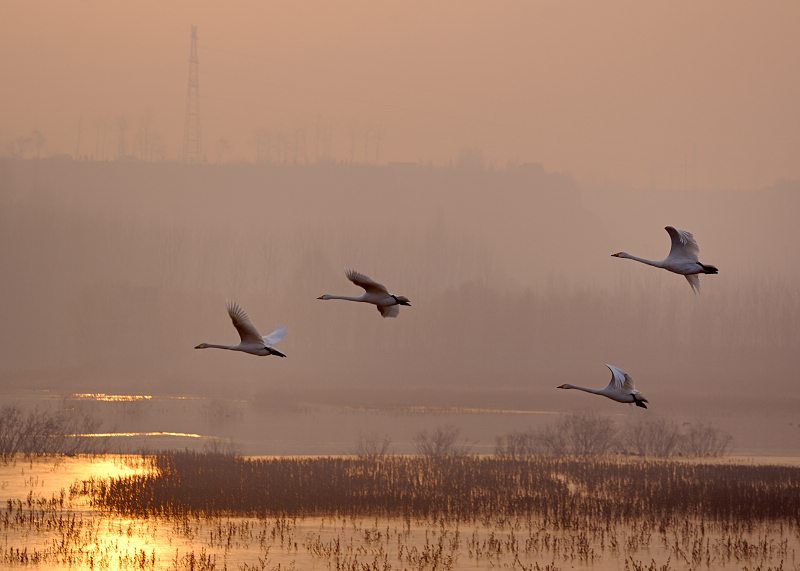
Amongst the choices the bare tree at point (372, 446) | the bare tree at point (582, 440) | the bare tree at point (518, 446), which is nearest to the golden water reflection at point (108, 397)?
the bare tree at point (372, 446)

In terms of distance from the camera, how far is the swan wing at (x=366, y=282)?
84.3ft

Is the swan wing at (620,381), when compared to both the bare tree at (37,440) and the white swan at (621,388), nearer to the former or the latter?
the white swan at (621,388)

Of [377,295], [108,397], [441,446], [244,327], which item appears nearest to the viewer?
[244,327]

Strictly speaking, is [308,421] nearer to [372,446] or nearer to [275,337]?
[372,446]

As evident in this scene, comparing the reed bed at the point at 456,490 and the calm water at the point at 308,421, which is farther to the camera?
the calm water at the point at 308,421

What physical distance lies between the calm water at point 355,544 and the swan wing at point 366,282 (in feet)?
43.4

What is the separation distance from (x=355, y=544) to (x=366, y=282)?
1697 cm

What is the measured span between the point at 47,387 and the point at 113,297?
1684 inches

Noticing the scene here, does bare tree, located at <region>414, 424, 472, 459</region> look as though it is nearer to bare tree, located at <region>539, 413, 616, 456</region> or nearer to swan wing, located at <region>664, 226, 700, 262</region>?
bare tree, located at <region>539, 413, 616, 456</region>

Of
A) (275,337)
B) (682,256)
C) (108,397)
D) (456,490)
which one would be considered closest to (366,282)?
(275,337)

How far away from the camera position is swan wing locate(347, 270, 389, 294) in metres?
25.7

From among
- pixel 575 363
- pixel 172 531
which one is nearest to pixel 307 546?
pixel 172 531

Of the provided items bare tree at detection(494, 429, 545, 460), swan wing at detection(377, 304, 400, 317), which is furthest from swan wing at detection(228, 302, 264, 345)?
bare tree at detection(494, 429, 545, 460)

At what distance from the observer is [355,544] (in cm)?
4134
